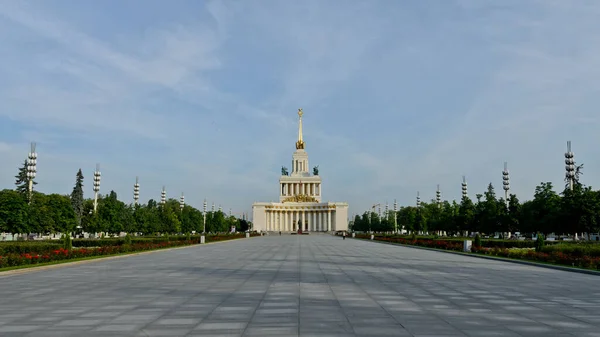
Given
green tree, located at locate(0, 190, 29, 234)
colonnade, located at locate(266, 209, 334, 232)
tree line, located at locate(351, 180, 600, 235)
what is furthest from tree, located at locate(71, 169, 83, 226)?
colonnade, located at locate(266, 209, 334, 232)

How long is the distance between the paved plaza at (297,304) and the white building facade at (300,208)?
12354 centimetres

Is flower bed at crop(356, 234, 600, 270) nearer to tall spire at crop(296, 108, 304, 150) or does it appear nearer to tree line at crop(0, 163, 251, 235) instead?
tree line at crop(0, 163, 251, 235)

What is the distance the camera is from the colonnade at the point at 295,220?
150125 mm

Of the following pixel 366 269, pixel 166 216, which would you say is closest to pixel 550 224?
pixel 366 269

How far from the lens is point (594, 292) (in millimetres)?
14477

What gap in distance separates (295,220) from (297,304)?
5603 inches

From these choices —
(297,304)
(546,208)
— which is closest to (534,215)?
(546,208)

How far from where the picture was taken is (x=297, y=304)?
11.8m

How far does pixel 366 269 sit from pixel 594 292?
9.27 meters

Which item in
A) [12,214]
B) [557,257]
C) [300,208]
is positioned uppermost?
[300,208]

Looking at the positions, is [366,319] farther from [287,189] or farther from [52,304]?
[287,189]

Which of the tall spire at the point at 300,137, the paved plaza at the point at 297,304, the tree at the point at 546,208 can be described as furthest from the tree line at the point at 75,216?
the tall spire at the point at 300,137

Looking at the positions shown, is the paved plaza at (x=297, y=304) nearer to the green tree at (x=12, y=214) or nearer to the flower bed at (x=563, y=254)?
the flower bed at (x=563, y=254)

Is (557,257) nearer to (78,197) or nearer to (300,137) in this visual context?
(78,197)
